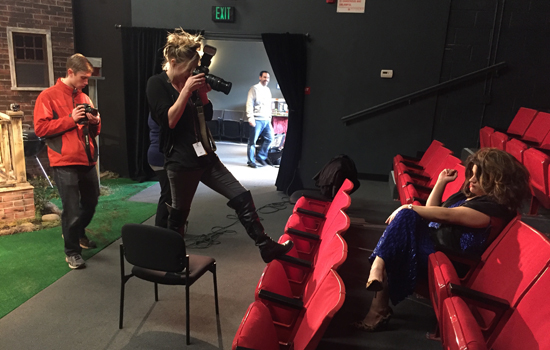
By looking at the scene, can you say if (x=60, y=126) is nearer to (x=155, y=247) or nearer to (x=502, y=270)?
(x=155, y=247)

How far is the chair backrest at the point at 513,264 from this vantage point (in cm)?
158

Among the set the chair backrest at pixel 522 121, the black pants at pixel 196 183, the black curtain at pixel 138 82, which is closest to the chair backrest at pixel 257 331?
the black pants at pixel 196 183

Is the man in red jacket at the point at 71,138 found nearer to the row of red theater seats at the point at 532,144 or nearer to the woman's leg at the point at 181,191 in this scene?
the woman's leg at the point at 181,191

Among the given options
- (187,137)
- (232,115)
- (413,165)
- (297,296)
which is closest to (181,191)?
(187,137)

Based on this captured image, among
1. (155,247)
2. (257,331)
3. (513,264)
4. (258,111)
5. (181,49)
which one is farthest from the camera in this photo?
(258,111)

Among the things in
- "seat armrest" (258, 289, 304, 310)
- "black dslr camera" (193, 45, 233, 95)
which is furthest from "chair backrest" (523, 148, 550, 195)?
"black dslr camera" (193, 45, 233, 95)

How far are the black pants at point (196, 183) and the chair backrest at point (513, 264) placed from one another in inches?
52.7

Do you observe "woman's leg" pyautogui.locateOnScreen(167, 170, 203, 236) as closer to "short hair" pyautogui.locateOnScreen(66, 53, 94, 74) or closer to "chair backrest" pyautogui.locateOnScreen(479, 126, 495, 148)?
"short hair" pyautogui.locateOnScreen(66, 53, 94, 74)

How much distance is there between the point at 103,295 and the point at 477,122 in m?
4.80

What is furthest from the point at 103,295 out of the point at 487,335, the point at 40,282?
the point at 487,335

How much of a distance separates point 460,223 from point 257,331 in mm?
1219

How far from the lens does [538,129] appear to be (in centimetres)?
407

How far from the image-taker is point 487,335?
1665mm

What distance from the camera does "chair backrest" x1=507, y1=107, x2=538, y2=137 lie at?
435cm
